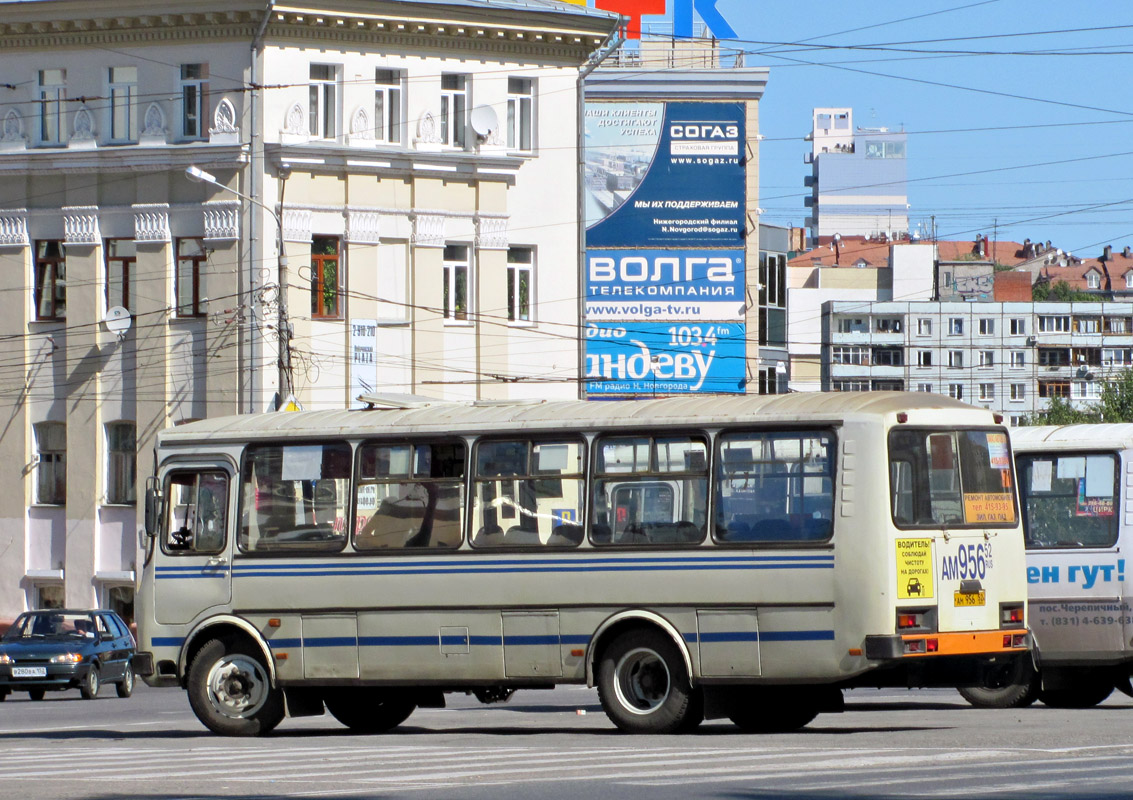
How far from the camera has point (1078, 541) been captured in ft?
61.8

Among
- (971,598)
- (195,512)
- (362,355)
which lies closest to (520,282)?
(362,355)

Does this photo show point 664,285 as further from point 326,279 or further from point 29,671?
point 29,671

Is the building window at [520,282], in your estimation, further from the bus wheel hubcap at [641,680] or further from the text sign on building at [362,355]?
the bus wheel hubcap at [641,680]

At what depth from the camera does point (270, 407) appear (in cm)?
3950

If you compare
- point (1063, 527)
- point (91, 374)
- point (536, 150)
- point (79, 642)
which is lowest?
point (79, 642)

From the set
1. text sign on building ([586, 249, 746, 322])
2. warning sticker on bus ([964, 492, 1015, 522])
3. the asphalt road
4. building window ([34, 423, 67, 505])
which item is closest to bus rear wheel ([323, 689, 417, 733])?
the asphalt road

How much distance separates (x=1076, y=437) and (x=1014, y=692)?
275 centimetres

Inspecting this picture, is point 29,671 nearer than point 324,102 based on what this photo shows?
Yes

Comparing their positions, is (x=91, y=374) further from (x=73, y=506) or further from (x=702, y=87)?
(x=702, y=87)

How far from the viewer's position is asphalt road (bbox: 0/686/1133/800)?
10.7 meters

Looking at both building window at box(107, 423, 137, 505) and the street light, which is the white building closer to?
building window at box(107, 423, 137, 505)

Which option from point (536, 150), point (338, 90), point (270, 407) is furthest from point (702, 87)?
point (270, 407)

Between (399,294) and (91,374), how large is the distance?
264 inches

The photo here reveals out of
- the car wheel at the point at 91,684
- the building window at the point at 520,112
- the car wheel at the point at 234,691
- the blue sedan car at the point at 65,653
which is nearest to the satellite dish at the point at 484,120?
the building window at the point at 520,112
